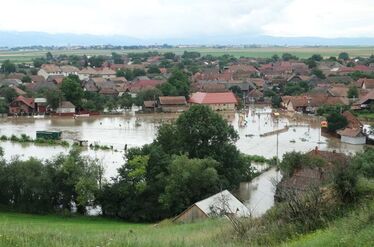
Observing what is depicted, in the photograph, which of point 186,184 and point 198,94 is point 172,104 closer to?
point 198,94

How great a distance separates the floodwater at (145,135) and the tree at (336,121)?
74 centimetres

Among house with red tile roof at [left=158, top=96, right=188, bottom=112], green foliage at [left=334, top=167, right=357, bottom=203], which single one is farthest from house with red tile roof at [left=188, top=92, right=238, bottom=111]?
green foliage at [left=334, top=167, right=357, bottom=203]

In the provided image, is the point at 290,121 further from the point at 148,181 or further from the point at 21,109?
the point at 148,181

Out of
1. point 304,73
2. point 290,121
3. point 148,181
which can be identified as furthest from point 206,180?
point 304,73

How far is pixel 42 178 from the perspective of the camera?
14.8 m

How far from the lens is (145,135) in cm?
2984

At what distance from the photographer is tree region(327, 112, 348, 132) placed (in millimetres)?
29295

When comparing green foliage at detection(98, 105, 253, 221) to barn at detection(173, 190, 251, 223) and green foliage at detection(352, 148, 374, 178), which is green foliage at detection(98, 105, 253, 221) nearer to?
barn at detection(173, 190, 251, 223)

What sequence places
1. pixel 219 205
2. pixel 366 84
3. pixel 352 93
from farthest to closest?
pixel 366 84 → pixel 352 93 → pixel 219 205

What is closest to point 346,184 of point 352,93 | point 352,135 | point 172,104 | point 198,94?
point 352,135

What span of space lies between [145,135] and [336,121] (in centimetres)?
1016

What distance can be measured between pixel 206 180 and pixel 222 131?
11.5ft

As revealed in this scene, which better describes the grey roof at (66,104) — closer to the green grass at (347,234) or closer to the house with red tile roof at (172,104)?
the house with red tile roof at (172,104)

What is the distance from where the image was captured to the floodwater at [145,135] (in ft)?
74.1
